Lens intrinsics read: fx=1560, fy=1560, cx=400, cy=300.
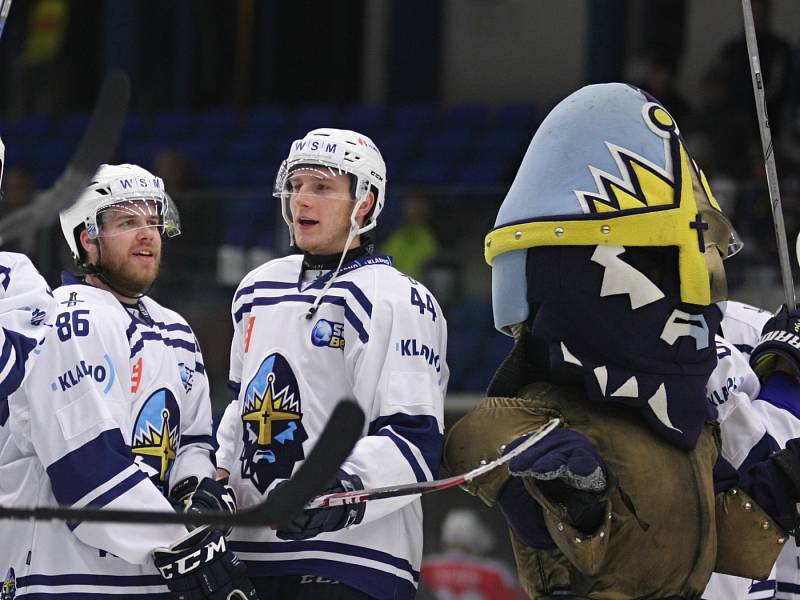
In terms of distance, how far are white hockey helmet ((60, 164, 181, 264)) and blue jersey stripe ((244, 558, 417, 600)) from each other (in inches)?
34.1

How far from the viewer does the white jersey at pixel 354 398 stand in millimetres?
3104

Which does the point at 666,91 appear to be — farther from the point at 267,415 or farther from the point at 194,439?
the point at 267,415

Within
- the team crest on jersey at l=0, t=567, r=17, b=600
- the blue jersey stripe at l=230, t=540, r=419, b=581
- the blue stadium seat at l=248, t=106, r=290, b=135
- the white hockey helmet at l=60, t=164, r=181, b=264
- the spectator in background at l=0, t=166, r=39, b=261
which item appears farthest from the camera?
the blue stadium seat at l=248, t=106, r=290, b=135

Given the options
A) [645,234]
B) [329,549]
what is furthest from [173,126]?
[645,234]

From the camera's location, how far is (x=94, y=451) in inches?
122

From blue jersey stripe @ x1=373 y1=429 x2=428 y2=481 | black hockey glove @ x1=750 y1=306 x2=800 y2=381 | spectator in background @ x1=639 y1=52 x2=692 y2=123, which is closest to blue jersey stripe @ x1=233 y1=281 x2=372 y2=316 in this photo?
blue jersey stripe @ x1=373 y1=429 x2=428 y2=481

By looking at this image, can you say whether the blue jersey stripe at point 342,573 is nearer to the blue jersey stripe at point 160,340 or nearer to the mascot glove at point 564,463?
the blue jersey stripe at point 160,340

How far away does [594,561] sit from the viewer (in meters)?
2.63

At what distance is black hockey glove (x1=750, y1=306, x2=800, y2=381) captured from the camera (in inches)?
121

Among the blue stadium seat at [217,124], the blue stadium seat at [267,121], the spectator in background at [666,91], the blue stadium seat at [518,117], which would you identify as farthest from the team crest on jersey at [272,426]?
the blue stadium seat at [217,124]

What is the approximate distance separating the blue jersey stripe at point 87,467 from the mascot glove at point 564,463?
920 millimetres

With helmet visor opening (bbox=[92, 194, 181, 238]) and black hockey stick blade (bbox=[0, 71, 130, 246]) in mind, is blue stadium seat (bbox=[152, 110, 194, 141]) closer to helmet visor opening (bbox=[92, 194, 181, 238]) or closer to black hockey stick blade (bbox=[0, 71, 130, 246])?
helmet visor opening (bbox=[92, 194, 181, 238])

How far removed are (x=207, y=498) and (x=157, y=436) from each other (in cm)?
27

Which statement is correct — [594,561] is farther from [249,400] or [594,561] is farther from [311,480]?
[249,400]
